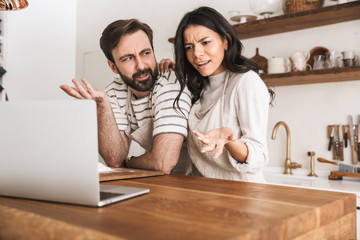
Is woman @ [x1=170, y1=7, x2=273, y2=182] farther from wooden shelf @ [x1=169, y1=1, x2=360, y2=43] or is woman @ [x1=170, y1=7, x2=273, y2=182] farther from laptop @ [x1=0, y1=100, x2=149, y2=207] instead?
wooden shelf @ [x1=169, y1=1, x2=360, y2=43]

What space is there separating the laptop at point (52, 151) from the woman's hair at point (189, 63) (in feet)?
2.74

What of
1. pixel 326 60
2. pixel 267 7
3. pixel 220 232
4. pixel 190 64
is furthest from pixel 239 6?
pixel 220 232

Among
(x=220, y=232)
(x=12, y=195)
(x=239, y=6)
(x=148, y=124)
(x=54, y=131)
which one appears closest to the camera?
(x=220, y=232)

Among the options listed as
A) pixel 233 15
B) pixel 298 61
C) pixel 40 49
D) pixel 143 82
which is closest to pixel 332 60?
pixel 298 61

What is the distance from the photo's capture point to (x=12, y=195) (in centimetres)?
80

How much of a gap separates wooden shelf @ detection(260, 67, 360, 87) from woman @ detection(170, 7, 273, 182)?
0.88 metres

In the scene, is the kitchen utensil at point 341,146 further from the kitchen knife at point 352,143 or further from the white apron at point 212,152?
the white apron at point 212,152

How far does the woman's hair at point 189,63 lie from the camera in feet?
5.07

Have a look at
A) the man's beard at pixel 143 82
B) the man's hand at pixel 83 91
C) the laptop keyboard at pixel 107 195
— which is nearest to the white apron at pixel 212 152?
the man's beard at pixel 143 82

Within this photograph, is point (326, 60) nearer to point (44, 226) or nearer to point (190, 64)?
point (190, 64)

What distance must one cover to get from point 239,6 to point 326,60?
0.89m

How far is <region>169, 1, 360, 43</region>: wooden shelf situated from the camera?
2234 millimetres

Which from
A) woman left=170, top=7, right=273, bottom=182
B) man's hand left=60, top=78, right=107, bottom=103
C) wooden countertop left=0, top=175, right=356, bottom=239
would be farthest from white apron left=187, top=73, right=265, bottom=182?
wooden countertop left=0, top=175, right=356, bottom=239

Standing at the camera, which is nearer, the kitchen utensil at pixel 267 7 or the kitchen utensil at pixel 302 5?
the kitchen utensil at pixel 302 5
